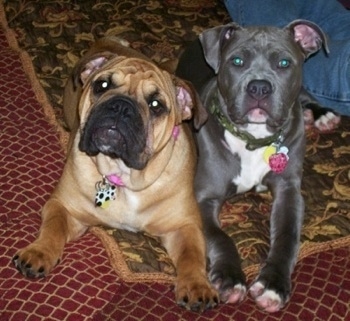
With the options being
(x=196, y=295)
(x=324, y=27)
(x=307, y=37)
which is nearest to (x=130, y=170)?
(x=196, y=295)

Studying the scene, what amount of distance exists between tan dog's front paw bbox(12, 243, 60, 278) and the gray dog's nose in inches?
37.6

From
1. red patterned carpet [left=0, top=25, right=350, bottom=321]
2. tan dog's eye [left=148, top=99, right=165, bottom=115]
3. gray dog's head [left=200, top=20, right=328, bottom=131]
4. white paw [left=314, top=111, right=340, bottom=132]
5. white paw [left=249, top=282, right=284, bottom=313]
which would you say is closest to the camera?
red patterned carpet [left=0, top=25, right=350, bottom=321]

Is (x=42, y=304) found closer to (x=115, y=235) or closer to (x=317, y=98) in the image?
(x=115, y=235)

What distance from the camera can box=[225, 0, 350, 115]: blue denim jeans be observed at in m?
3.63

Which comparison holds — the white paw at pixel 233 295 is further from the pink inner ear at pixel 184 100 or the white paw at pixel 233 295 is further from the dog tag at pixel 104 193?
the pink inner ear at pixel 184 100

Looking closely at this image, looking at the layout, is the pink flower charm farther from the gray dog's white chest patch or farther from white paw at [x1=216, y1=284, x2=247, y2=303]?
white paw at [x1=216, y1=284, x2=247, y2=303]

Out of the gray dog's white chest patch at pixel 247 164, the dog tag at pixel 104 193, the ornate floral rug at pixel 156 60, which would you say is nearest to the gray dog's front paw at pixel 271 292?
the ornate floral rug at pixel 156 60

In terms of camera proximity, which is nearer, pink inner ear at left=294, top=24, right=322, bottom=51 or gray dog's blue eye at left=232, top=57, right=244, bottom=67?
gray dog's blue eye at left=232, top=57, right=244, bottom=67

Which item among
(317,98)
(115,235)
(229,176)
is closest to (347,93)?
(317,98)

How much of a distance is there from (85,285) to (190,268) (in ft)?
1.24

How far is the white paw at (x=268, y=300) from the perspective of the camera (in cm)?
258

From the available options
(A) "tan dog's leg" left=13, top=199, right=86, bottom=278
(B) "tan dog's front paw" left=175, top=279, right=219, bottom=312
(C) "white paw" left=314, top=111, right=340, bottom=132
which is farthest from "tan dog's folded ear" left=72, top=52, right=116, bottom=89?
(C) "white paw" left=314, top=111, right=340, bottom=132

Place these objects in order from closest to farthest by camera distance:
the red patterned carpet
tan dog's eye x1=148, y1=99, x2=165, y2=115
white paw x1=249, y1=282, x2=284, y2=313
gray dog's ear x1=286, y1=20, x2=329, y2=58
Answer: the red patterned carpet → white paw x1=249, y1=282, x2=284, y2=313 → tan dog's eye x1=148, y1=99, x2=165, y2=115 → gray dog's ear x1=286, y1=20, x2=329, y2=58

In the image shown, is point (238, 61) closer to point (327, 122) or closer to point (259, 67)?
point (259, 67)
